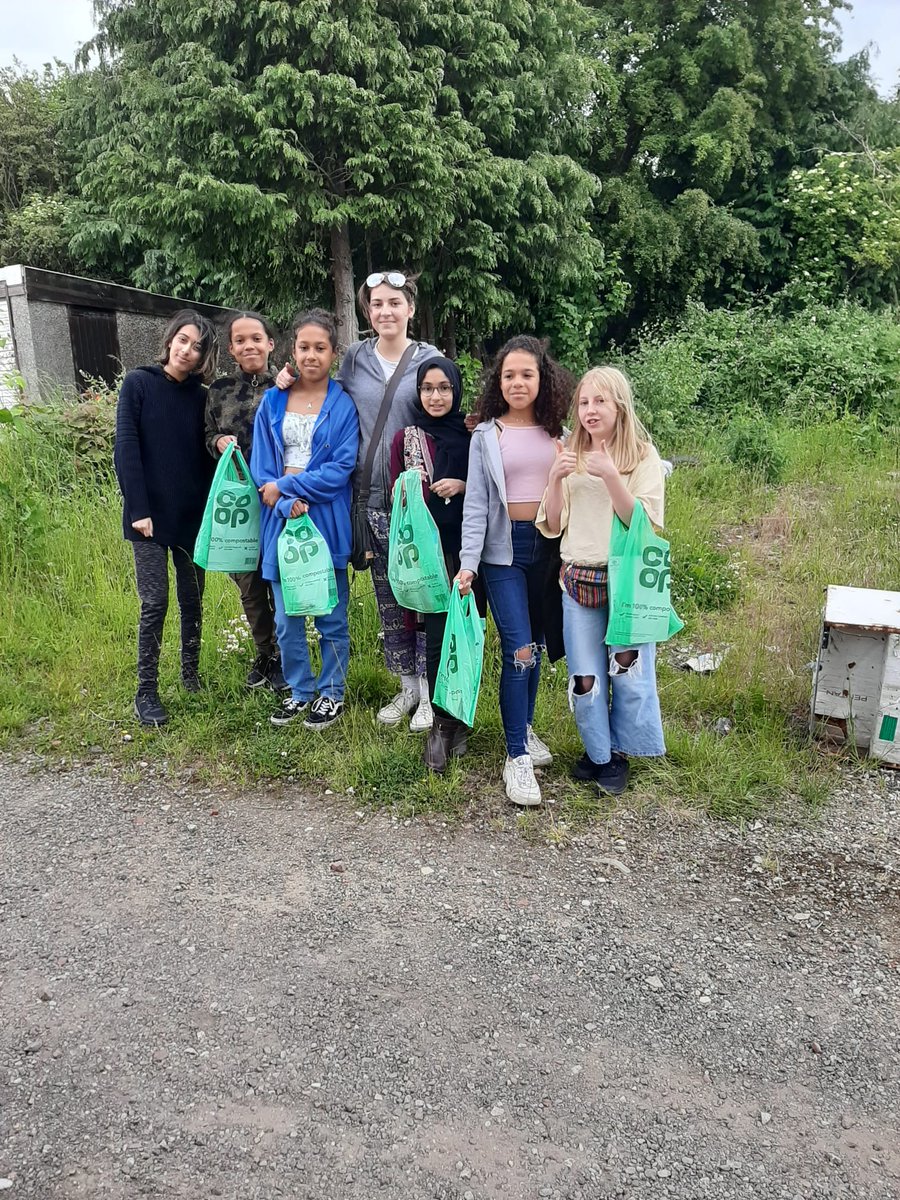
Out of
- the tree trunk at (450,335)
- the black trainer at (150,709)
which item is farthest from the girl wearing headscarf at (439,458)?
the tree trunk at (450,335)

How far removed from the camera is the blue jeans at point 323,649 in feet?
13.2

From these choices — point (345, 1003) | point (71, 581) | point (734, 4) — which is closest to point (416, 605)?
point (345, 1003)

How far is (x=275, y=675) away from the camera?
14.9 ft

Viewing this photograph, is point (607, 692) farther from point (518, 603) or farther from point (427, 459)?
point (427, 459)

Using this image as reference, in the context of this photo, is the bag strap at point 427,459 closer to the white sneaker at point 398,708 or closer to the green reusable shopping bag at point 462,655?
the green reusable shopping bag at point 462,655

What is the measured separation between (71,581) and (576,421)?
385 cm

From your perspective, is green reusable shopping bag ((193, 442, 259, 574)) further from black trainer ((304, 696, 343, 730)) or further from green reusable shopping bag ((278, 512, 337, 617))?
black trainer ((304, 696, 343, 730))

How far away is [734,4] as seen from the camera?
15609mm

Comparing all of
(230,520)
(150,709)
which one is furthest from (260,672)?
(230,520)

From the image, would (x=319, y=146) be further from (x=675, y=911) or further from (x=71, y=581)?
(x=675, y=911)

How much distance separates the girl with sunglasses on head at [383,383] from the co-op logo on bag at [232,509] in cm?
55

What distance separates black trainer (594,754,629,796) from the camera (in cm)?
358

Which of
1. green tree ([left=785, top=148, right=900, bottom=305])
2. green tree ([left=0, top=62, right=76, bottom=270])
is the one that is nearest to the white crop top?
green tree ([left=785, top=148, right=900, bottom=305])

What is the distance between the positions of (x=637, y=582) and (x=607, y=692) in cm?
59
